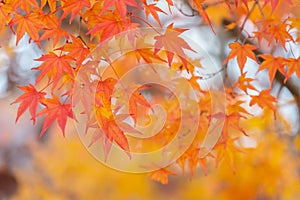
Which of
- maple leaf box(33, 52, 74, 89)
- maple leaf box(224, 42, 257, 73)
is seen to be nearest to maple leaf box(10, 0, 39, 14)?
maple leaf box(33, 52, 74, 89)

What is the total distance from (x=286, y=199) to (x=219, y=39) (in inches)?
67.8

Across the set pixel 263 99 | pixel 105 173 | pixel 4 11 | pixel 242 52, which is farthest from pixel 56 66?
pixel 105 173

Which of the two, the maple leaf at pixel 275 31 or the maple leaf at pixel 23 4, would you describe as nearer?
the maple leaf at pixel 23 4

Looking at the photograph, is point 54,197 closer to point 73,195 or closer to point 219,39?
point 73,195

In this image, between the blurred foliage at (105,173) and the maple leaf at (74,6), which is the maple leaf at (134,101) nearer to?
the maple leaf at (74,6)

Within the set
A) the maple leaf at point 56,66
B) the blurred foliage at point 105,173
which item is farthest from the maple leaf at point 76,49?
the blurred foliage at point 105,173

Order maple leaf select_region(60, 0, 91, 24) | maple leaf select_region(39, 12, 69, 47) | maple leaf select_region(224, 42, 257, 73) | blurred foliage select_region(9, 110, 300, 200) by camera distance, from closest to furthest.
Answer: maple leaf select_region(60, 0, 91, 24) < maple leaf select_region(39, 12, 69, 47) < maple leaf select_region(224, 42, 257, 73) < blurred foliage select_region(9, 110, 300, 200)

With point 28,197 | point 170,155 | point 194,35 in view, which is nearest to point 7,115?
point 28,197

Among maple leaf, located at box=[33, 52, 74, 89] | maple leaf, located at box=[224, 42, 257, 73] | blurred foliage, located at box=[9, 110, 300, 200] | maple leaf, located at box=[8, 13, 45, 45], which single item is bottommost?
blurred foliage, located at box=[9, 110, 300, 200]

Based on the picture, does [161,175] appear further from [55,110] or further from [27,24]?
[27,24]

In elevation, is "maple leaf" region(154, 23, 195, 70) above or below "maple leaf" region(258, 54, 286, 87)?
above

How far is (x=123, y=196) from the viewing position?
3795mm

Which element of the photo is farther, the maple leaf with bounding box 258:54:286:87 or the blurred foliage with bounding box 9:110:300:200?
the blurred foliage with bounding box 9:110:300:200

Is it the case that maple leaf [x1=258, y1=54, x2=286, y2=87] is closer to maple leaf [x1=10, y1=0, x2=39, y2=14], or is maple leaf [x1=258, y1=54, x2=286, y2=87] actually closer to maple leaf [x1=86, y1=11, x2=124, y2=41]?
maple leaf [x1=86, y1=11, x2=124, y2=41]
